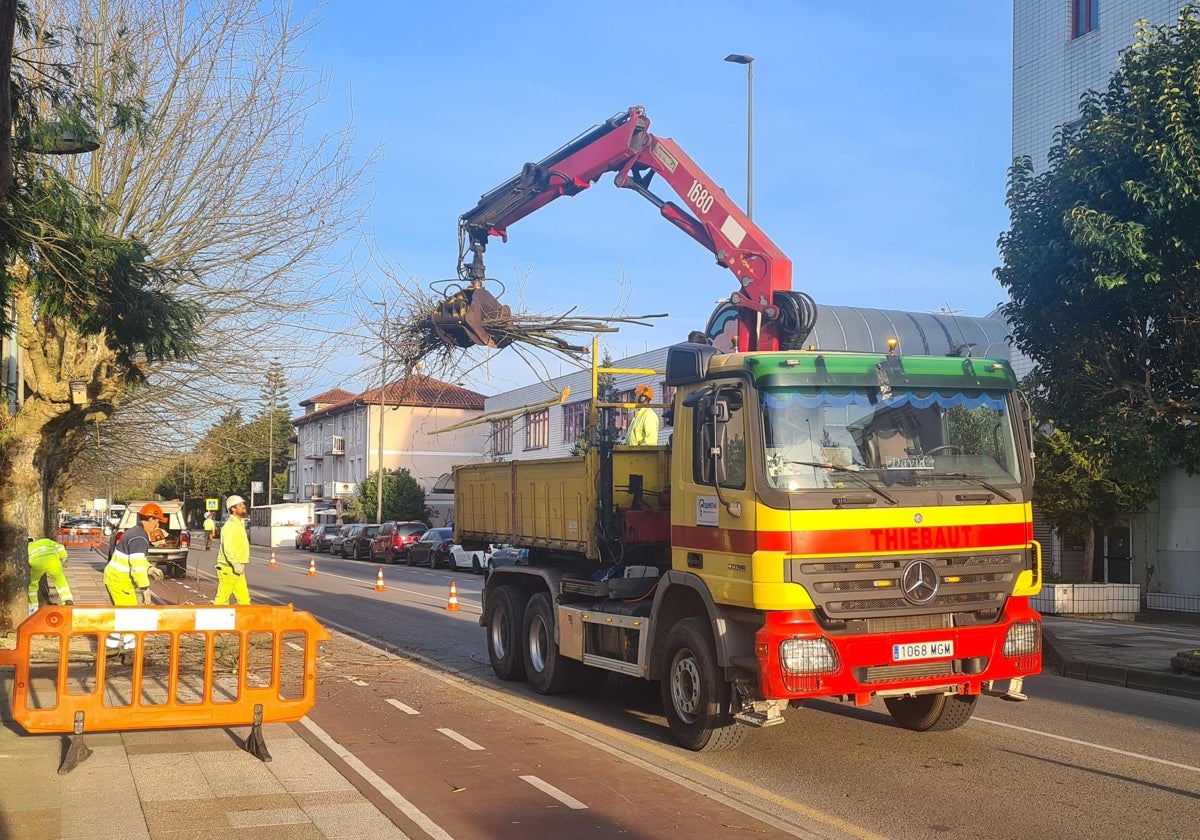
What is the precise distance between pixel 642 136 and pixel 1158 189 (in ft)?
17.1

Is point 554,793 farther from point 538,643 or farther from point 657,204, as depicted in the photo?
point 657,204

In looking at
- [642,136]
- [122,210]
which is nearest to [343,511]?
[122,210]

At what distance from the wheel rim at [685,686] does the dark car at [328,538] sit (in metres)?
42.2

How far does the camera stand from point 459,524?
13.7 metres

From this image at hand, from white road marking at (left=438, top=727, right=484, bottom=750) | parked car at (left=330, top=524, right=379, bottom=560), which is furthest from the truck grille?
parked car at (left=330, top=524, right=379, bottom=560)

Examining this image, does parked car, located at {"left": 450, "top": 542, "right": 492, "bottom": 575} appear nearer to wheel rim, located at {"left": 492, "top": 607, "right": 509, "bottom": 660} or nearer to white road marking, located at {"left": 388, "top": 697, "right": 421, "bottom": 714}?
wheel rim, located at {"left": 492, "top": 607, "right": 509, "bottom": 660}

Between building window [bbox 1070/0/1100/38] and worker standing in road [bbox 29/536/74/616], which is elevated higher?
building window [bbox 1070/0/1100/38]

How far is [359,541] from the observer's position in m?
46.8

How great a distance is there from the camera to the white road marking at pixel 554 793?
22.2 feet

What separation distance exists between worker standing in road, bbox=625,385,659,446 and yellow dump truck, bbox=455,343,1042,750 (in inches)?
56.6

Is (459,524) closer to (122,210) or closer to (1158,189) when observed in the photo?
(122,210)

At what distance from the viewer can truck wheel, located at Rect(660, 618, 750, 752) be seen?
8203 mm

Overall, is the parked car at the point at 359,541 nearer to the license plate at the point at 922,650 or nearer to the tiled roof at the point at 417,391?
the tiled roof at the point at 417,391

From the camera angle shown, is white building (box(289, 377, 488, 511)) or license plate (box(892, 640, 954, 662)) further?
white building (box(289, 377, 488, 511))
